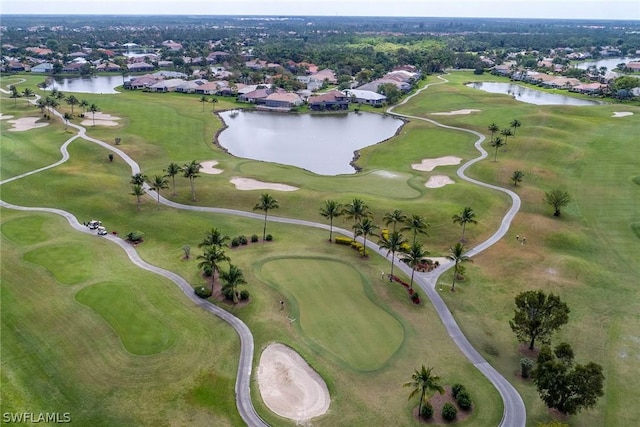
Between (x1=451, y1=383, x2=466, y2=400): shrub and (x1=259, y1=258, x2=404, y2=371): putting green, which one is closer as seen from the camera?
(x1=451, y1=383, x2=466, y2=400): shrub

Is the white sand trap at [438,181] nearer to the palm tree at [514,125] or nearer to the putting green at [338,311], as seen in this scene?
the putting green at [338,311]

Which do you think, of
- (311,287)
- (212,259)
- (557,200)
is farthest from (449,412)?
(557,200)

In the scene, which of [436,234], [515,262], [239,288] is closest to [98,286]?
[239,288]

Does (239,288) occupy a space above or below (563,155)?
below

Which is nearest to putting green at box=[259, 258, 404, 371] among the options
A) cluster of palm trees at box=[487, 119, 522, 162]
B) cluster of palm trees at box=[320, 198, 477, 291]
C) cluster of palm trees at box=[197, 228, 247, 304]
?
cluster of palm trees at box=[197, 228, 247, 304]

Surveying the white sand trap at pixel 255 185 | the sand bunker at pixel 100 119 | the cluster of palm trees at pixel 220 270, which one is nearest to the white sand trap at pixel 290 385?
the cluster of palm trees at pixel 220 270

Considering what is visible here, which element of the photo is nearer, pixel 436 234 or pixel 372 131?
pixel 436 234

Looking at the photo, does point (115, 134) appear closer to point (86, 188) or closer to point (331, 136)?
point (86, 188)

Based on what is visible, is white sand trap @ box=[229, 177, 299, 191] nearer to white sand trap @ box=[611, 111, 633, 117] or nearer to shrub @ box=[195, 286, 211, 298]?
shrub @ box=[195, 286, 211, 298]
